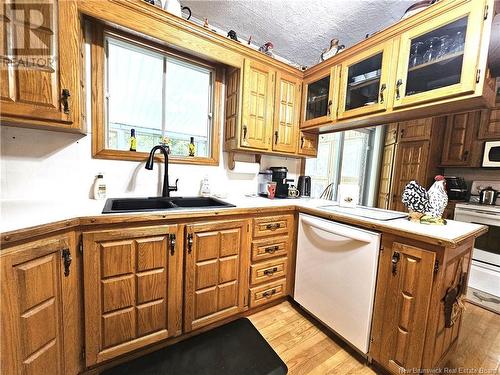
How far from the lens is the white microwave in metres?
2.32

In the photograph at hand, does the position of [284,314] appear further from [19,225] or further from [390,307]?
[19,225]

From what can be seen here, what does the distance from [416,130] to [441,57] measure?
2.03 meters

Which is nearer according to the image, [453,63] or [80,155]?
[453,63]

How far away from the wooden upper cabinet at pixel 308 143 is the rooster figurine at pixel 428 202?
1115 millimetres

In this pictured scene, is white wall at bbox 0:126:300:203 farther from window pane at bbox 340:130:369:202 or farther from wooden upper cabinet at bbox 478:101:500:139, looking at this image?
wooden upper cabinet at bbox 478:101:500:139

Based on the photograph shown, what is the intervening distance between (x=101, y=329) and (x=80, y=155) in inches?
43.8

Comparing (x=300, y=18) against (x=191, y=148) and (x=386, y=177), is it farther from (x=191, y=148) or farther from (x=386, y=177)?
(x=386, y=177)

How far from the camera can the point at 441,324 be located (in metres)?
1.03

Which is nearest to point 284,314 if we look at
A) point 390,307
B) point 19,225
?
point 390,307

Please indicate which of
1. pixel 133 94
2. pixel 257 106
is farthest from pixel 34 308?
pixel 257 106

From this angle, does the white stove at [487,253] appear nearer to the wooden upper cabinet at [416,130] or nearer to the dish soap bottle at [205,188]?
the wooden upper cabinet at [416,130]

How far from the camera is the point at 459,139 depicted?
2637 millimetres

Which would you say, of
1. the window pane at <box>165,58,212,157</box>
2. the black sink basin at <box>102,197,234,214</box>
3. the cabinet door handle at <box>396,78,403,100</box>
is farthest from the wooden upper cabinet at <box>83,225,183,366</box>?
the cabinet door handle at <box>396,78,403,100</box>

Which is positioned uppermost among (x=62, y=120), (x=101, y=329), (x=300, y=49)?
(x=300, y=49)
